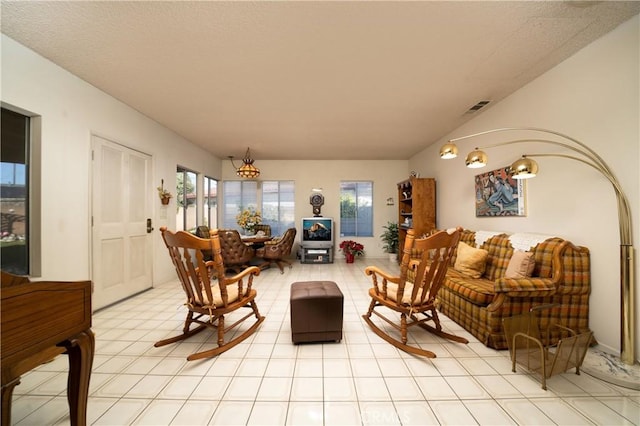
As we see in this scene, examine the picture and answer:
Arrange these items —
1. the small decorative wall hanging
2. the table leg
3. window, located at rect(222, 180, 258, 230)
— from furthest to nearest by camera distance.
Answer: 1. window, located at rect(222, 180, 258, 230)
2. the small decorative wall hanging
3. the table leg

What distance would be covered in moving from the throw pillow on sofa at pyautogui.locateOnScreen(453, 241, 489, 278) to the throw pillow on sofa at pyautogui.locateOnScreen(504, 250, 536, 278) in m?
0.38

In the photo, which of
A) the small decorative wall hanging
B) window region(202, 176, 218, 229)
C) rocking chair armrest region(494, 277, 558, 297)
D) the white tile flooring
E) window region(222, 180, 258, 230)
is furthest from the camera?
window region(222, 180, 258, 230)

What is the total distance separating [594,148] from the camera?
6.84 feet

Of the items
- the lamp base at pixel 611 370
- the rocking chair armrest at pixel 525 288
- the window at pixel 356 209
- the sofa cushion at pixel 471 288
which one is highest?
the window at pixel 356 209

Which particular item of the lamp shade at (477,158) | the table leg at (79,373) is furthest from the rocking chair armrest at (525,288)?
the table leg at (79,373)

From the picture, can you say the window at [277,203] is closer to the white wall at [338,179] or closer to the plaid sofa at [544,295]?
the white wall at [338,179]

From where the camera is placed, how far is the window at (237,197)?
6496mm

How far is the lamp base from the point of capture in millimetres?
1646

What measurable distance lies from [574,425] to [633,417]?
414 millimetres

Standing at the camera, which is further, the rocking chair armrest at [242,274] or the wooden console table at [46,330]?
the rocking chair armrest at [242,274]

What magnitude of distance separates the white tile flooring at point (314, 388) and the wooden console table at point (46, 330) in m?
0.44

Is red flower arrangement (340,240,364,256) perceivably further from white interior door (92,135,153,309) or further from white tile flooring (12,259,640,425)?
white interior door (92,135,153,309)

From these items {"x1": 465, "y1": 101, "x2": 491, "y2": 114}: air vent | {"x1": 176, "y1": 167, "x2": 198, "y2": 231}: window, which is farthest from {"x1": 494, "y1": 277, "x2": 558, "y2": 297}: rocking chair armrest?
{"x1": 176, "y1": 167, "x2": 198, "y2": 231}: window

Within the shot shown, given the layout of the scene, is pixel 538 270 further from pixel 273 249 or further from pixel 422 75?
pixel 273 249
